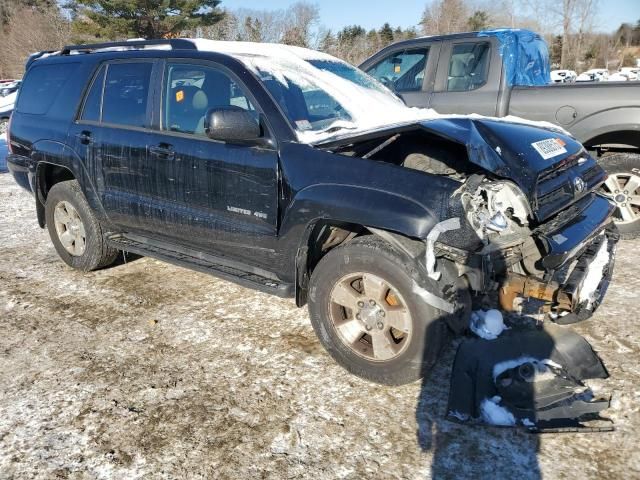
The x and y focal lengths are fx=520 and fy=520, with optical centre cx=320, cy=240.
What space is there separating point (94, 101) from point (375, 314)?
3.07m

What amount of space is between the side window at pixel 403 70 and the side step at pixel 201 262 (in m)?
3.64

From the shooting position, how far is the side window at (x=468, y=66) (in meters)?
5.79

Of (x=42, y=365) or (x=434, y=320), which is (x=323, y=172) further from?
(x=42, y=365)

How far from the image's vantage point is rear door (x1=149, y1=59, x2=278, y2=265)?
336 centimetres

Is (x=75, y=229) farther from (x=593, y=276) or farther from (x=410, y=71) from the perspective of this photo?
(x=593, y=276)

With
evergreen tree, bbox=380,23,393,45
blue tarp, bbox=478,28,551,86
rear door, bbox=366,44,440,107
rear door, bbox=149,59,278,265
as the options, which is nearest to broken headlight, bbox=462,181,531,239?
rear door, bbox=149,59,278,265

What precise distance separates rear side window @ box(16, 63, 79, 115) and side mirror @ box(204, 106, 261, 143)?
7.25 ft

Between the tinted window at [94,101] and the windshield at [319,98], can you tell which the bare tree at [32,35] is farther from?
the windshield at [319,98]

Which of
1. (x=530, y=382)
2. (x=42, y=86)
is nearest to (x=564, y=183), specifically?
(x=530, y=382)

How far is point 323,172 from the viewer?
3.07 metres

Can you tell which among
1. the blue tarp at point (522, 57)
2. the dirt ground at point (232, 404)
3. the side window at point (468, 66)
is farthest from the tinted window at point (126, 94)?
the blue tarp at point (522, 57)

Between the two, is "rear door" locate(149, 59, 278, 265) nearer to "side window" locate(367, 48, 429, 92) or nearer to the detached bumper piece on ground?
the detached bumper piece on ground

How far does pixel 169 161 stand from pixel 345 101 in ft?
4.45

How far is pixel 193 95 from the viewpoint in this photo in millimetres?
3754
